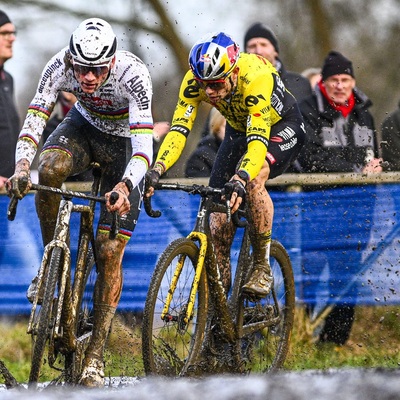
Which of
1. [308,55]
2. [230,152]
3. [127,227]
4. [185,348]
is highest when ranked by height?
[308,55]

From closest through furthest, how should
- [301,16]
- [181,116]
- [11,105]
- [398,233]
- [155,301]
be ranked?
[155,301] → [181,116] → [398,233] → [11,105] → [301,16]

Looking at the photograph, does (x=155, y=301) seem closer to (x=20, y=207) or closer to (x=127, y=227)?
(x=127, y=227)

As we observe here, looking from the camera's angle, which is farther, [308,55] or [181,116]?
[308,55]

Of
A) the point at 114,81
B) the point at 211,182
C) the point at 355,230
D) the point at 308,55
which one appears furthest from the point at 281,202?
the point at 308,55

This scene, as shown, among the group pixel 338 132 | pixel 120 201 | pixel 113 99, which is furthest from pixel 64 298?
pixel 338 132

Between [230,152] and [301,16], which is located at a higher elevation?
[301,16]

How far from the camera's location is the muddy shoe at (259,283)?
8094 mm

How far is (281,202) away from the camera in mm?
9844

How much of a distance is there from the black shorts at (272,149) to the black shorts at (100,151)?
0.93 meters

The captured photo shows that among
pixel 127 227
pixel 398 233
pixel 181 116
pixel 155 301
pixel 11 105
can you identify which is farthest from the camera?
pixel 11 105

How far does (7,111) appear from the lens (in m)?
10.9

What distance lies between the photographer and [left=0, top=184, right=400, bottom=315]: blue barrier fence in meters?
9.68

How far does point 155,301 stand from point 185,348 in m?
0.87

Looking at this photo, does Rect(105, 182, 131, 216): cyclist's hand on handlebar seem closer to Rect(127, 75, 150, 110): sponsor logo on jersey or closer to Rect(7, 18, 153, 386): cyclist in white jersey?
Rect(7, 18, 153, 386): cyclist in white jersey
